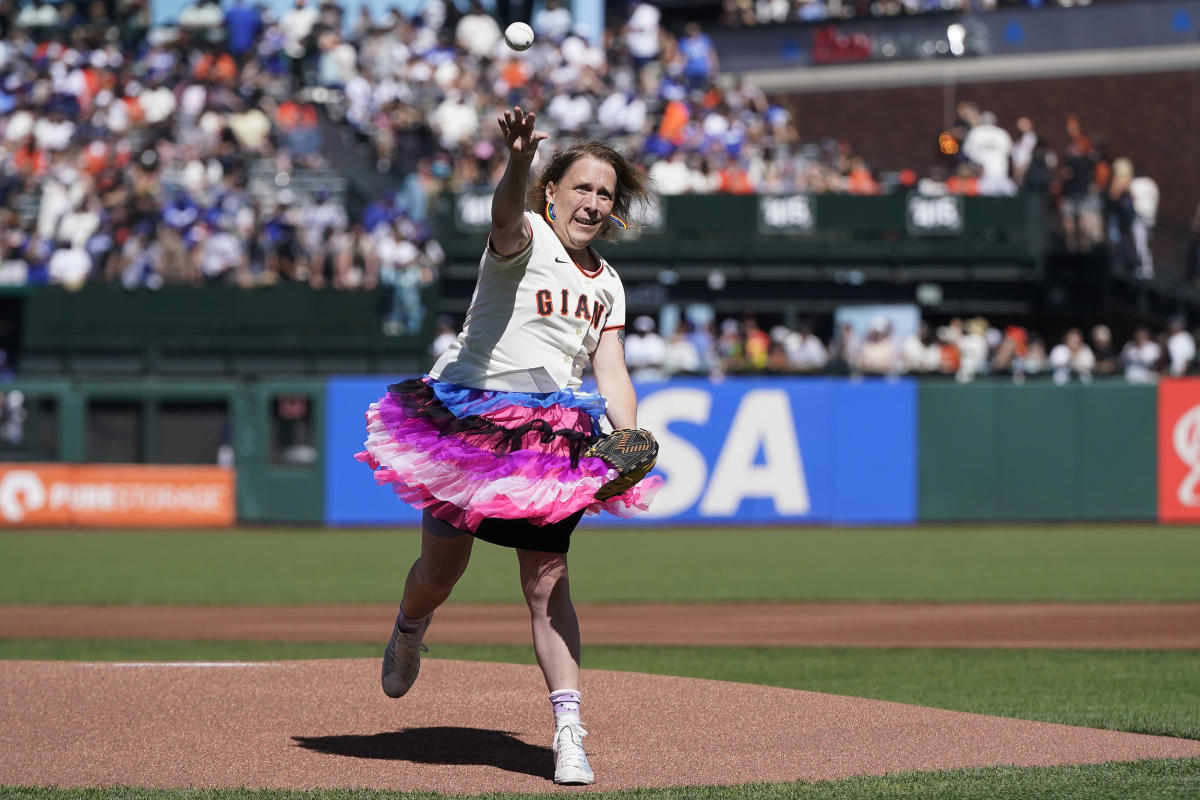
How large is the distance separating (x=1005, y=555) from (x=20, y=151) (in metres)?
15.3

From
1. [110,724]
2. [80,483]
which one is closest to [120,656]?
[110,724]

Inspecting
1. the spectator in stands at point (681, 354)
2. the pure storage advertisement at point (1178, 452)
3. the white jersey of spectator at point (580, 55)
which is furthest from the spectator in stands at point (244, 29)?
the pure storage advertisement at point (1178, 452)

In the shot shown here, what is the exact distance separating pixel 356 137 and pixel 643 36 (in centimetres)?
465

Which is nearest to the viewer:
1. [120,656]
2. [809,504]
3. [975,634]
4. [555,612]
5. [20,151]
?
[555,612]

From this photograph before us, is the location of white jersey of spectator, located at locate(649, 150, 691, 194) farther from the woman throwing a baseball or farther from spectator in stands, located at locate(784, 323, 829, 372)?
the woman throwing a baseball

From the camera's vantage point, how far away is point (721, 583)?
13844 mm

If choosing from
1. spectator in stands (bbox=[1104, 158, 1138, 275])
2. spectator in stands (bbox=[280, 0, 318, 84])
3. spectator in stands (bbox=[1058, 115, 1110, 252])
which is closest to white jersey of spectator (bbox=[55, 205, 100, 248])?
spectator in stands (bbox=[280, 0, 318, 84])

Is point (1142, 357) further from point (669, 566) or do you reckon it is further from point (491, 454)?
point (491, 454)

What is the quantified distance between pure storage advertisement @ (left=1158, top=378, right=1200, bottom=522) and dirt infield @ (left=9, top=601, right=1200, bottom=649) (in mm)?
7586

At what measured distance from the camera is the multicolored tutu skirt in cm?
489

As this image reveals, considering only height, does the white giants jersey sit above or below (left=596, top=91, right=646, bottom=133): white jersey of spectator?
below

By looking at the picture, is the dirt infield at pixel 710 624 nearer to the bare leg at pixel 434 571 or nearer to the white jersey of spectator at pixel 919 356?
the bare leg at pixel 434 571

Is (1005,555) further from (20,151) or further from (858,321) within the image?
(20,151)

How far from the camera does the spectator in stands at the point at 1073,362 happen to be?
19.7 m
